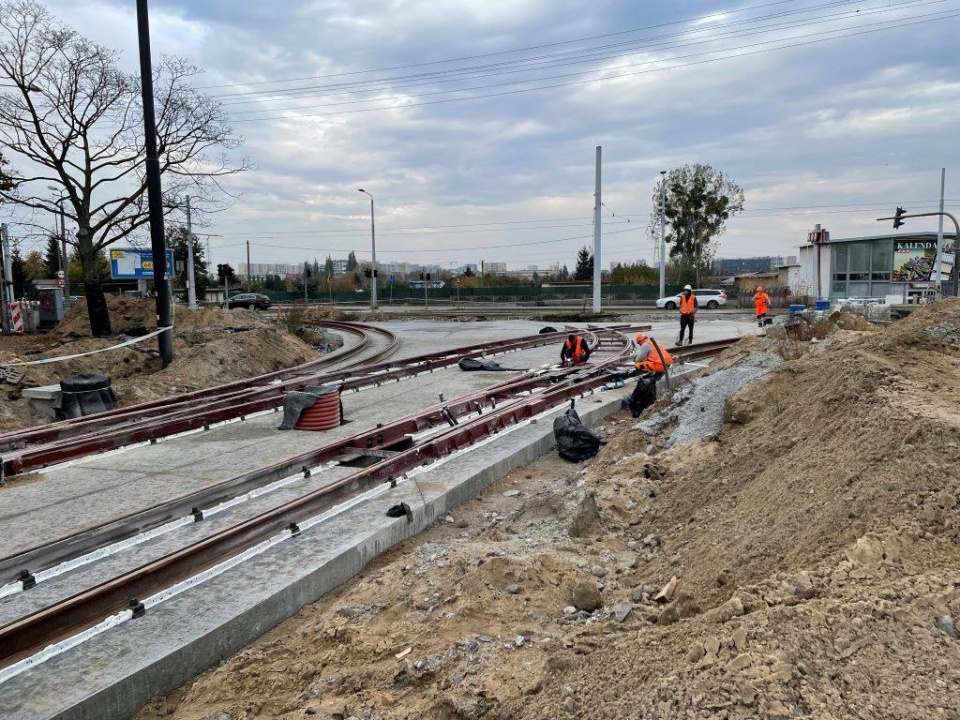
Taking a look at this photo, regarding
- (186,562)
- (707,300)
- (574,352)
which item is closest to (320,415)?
(186,562)

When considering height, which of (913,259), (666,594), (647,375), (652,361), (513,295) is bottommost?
(666,594)

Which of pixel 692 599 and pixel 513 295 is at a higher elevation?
pixel 513 295

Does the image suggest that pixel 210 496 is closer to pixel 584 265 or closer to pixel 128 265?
pixel 128 265

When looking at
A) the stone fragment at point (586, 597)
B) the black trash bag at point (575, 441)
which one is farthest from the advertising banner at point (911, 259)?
the stone fragment at point (586, 597)

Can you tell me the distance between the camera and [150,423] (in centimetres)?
960

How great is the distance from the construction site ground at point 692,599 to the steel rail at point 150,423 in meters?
4.96

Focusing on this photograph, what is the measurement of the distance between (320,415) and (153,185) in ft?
22.4

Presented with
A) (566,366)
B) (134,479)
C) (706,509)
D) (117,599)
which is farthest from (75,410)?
(706,509)

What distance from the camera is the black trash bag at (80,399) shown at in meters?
11.1

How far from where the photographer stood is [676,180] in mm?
61312

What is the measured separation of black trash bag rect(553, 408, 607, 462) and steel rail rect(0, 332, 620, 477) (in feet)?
17.1

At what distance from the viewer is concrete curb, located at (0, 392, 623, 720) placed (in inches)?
139

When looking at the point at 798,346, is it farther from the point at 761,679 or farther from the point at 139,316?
the point at 139,316

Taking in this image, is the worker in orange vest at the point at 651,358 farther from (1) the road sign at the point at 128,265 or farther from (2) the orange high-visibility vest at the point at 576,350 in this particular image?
(1) the road sign at the point at 128,265
